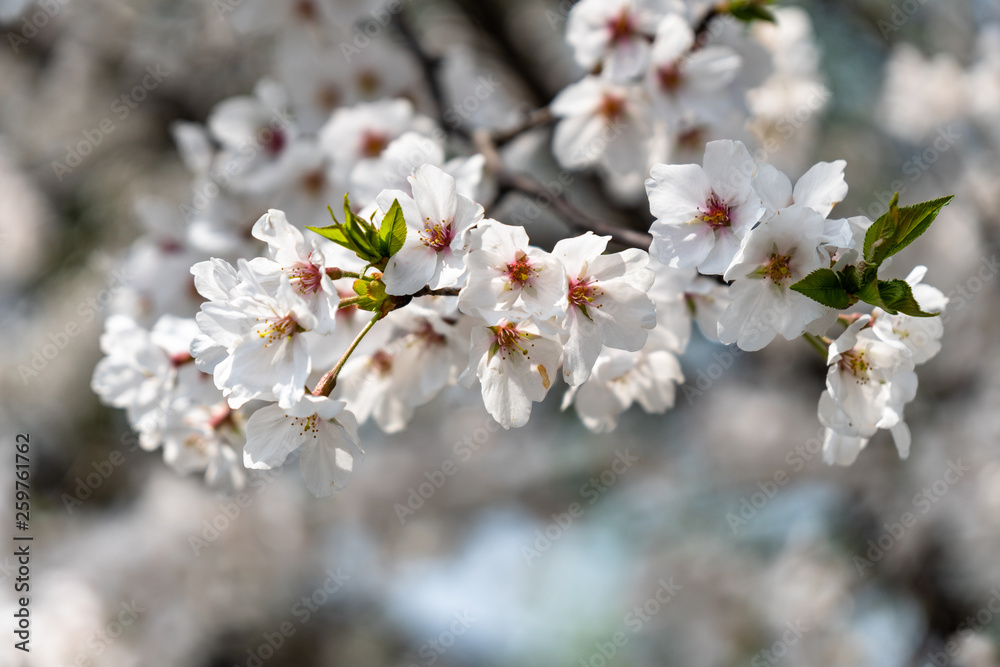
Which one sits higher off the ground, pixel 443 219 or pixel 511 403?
pixel 443 219

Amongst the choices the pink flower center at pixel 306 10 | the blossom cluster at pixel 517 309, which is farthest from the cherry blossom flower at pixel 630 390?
the pink flower center at pixel 306 10

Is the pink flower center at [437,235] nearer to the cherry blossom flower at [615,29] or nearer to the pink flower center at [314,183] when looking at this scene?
the cherry blossom flower at [615,29]

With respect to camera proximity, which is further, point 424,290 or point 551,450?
point 551,450

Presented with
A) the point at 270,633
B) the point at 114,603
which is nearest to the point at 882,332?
the point at 114,603

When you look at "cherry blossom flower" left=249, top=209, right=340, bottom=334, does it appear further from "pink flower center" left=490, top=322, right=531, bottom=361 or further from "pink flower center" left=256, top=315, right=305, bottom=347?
"pink flower center" left=490, top=322, right=531, bottom=361

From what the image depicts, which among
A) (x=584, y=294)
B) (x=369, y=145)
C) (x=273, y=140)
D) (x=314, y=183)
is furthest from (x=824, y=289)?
(x=273, y=140)

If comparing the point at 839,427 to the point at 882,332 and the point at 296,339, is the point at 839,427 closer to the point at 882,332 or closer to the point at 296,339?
the point at 882,332

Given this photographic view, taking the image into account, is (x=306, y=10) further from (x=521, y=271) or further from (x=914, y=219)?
(x=914, y=219)
